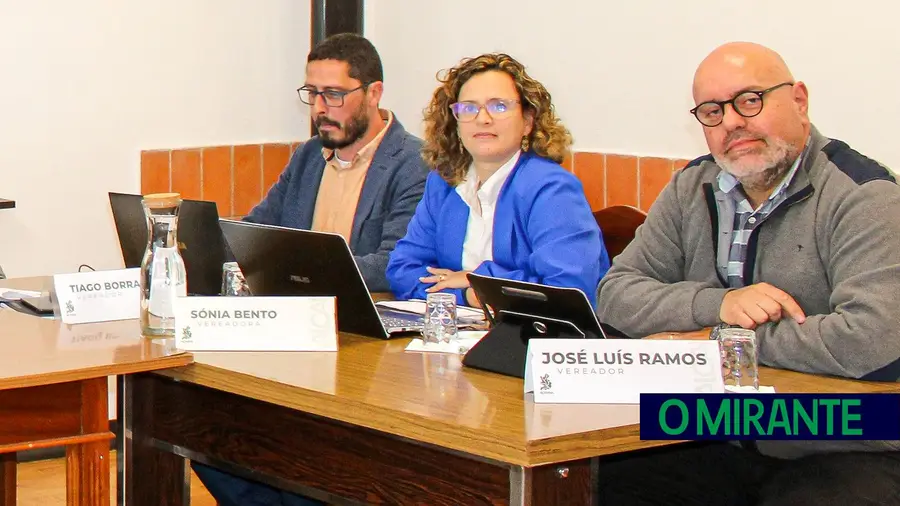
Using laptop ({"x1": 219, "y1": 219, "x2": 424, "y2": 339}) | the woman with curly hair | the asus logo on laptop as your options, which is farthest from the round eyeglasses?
the asus logo on laptop

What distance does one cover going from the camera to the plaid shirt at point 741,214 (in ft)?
7.43

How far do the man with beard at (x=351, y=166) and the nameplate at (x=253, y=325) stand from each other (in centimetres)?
102

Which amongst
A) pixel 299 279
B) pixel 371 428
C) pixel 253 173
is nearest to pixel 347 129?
pixel 253 173

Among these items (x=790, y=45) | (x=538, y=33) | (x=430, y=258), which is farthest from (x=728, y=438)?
(x=538, y=33)

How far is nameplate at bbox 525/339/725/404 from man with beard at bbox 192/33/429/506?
1369 millimetres

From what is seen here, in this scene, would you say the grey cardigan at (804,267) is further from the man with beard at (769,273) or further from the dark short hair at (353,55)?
the dark short hair at (353,55)

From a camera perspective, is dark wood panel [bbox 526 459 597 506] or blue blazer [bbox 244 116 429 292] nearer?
dark wood panel [bbox 526 459 597 506]

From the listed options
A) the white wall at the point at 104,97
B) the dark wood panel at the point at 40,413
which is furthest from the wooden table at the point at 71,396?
the white wall at the point at 104,97

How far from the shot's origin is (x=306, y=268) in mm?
2303

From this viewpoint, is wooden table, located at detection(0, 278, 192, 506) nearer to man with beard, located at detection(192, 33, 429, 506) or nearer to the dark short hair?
man with beard, located at detection(192, 33, 429, 506)

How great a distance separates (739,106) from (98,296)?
1.29 metres

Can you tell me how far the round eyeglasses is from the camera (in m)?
2.90

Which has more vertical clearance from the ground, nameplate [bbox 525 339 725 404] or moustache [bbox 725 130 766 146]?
moustache [bbox 725 130 766 146]

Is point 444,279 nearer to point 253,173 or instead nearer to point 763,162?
point 763,162
